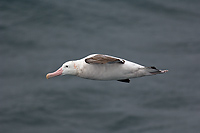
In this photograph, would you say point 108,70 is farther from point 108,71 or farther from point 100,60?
point 100,60

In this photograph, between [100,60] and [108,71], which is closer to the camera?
[100,60]

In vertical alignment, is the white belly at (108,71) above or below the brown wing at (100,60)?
below

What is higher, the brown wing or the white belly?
the brown wing

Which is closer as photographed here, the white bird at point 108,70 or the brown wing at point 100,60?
the brown wing at point 100,60

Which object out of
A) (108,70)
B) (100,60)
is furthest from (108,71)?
(100,60)

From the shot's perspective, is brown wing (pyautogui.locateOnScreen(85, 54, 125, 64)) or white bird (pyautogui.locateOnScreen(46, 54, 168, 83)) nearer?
brown wing (pyautogui.locateOnScreen(85, 54, 125, 64))

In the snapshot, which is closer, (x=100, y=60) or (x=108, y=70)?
(x=100, y=60)

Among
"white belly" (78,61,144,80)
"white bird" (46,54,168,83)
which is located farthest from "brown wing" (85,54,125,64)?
"white belly" (78,61,144,80)

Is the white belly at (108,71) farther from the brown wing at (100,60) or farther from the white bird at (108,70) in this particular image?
the brown wing at (100,60)

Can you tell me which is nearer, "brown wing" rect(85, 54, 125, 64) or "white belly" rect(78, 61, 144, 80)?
"brown wing" rect(85, 54, 125, 64)

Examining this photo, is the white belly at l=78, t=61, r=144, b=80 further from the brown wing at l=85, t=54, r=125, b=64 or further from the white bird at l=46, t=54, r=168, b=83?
the brown wing at l=85, t=54, r=125, b=64

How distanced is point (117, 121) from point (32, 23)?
22.7 meters

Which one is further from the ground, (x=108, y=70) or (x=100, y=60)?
(x=100, y=60)

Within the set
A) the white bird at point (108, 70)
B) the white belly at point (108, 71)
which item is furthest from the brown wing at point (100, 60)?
the white belly at point (108, 71)
